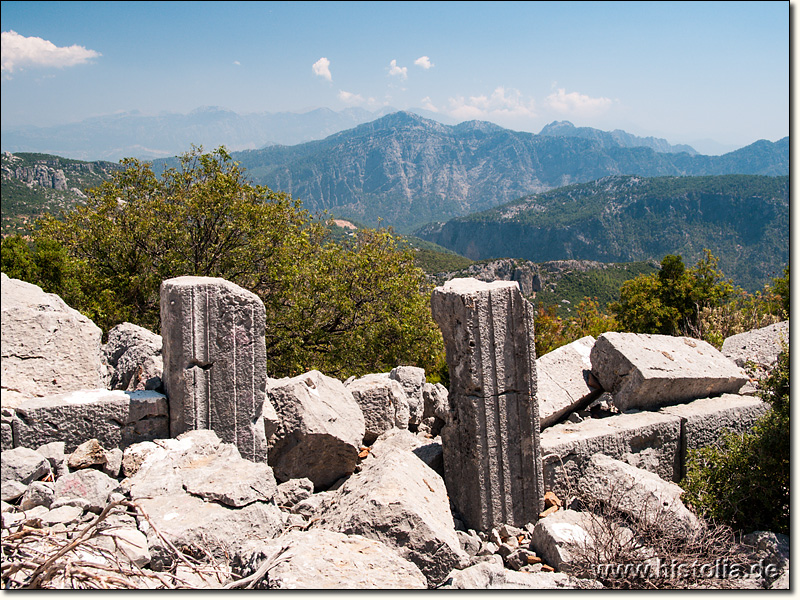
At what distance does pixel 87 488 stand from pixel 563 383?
577cm

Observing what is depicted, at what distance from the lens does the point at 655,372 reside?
23.7 feet

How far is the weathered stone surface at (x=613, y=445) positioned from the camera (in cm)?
620

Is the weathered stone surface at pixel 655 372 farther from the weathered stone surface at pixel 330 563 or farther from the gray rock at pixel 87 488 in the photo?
the gray rock at pixel 87 488

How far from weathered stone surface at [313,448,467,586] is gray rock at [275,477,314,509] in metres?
0.57

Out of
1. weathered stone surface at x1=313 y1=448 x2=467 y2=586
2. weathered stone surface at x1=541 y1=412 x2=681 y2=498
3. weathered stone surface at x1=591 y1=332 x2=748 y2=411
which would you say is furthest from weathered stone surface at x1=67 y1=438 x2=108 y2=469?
weathered stone surface at x1=591 y1=332 x2=748 y2=411

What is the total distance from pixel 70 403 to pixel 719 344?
1224 centimetres

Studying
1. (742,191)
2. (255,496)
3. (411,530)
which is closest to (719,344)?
(411,530)

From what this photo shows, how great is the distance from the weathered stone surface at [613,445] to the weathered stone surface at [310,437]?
233 centimetres

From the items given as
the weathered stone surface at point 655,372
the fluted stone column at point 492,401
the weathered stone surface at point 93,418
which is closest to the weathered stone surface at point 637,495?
the fluted stone column at point 492,401

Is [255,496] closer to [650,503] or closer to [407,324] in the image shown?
[650,503]

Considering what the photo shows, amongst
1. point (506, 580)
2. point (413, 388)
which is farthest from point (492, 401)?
point (413, 388)

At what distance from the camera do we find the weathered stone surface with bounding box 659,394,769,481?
6938mm

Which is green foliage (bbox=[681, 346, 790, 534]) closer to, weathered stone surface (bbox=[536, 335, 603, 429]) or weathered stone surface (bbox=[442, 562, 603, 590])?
weathered stone surface (bbox=[536, 335, 603, 429])

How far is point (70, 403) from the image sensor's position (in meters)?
4.89
